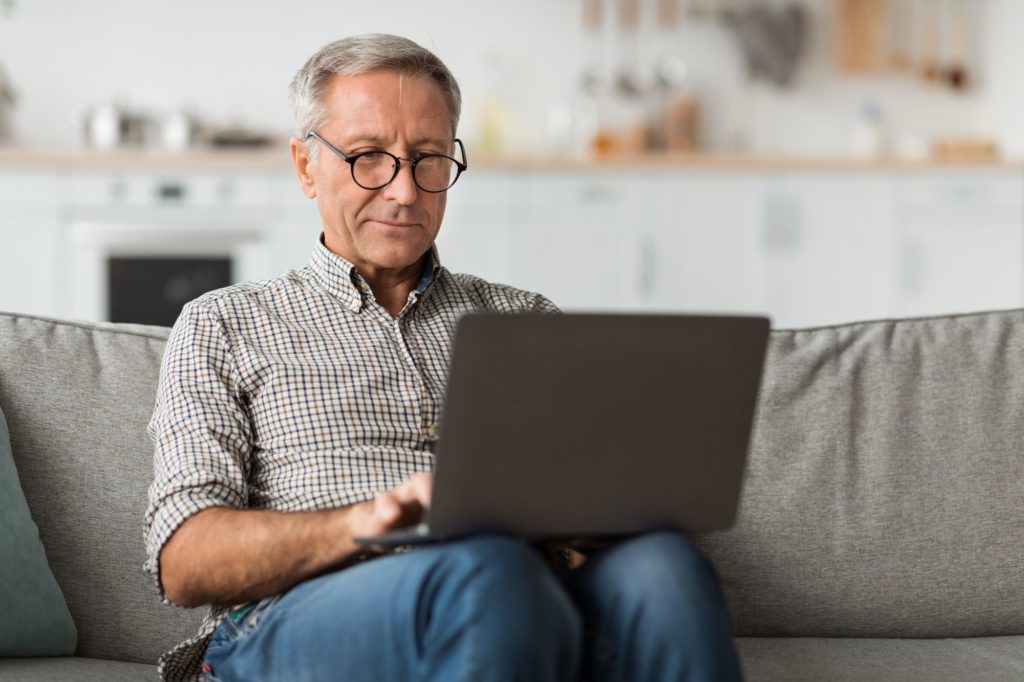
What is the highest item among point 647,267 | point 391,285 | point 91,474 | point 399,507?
point 391,285

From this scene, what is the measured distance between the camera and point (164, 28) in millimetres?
5418

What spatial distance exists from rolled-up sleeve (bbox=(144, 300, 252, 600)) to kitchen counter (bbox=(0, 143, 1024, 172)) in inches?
131

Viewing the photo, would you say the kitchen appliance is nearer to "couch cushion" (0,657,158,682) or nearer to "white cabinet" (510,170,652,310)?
"white cabinet" (510,170,652,310)

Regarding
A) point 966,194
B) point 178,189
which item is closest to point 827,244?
point 966,194

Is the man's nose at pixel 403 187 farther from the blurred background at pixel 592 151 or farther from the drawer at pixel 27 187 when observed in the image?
the drawer at pixel 27 187

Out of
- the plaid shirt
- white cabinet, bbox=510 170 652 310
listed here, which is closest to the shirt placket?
the plaid shirt

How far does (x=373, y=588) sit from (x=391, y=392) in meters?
0.43

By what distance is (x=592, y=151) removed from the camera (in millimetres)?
5305

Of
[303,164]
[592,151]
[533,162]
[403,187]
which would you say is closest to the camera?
[403,187]

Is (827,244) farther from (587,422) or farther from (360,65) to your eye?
(587,422)

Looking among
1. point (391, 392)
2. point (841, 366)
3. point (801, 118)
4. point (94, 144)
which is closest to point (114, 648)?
point (391, 392)

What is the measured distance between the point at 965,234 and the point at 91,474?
13.7ft

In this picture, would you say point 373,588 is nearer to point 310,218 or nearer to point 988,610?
point 988,610

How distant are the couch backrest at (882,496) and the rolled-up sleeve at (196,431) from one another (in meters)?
0.69
